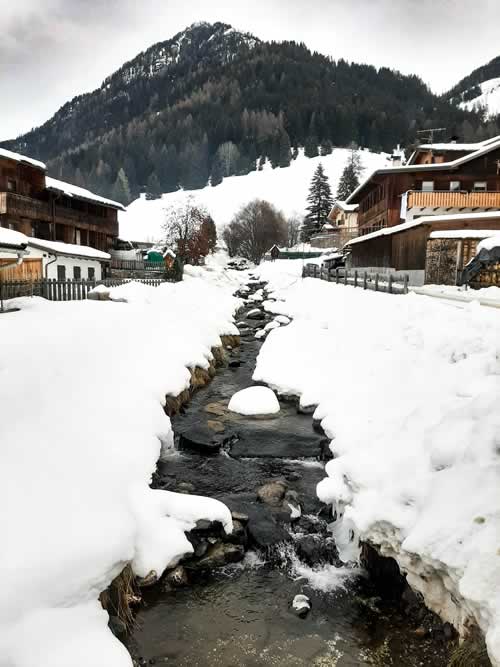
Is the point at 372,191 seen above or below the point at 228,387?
above

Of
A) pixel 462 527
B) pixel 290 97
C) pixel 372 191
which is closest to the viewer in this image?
pixel 462 527

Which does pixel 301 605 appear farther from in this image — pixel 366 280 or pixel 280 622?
pixel 366 280

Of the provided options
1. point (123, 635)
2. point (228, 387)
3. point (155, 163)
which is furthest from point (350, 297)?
point (155, 163)

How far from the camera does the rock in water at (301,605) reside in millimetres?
5082

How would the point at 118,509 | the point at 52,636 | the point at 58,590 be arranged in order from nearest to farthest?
the point at 52,636 → the point at 58,590 → the point at 118,509

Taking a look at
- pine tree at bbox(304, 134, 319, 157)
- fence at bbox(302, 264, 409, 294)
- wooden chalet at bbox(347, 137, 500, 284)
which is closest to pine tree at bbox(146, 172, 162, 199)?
pine tree at bbox(304, 134, 319, 157)

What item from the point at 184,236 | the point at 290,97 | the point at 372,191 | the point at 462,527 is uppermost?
the point at 290,97

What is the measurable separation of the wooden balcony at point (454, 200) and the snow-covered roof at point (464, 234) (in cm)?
830

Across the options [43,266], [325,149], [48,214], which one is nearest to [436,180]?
[43,266]

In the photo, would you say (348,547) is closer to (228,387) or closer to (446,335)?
(446,335)

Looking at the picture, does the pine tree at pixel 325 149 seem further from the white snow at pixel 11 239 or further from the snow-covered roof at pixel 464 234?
the white snow at pixel 11 239

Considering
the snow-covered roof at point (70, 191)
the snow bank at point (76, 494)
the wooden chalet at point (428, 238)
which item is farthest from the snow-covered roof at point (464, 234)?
the snow-covered roof at point (70, 191)

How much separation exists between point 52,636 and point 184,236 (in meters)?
56.8

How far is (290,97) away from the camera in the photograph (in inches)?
6983
